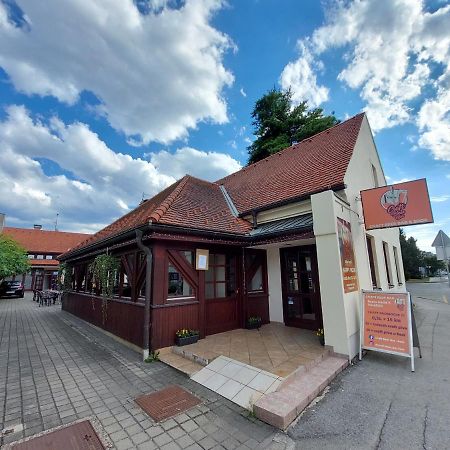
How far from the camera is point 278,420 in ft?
9.46

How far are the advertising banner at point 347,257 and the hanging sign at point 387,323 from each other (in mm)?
419

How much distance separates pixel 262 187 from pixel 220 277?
395 centimetres

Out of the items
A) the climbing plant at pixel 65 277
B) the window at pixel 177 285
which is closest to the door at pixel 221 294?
the window at pixel 177 285

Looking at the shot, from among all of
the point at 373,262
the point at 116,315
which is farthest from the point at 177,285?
the point at 373,262

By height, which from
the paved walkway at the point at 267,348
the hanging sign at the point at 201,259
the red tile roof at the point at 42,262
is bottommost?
the paved walkway at the point at 267,348

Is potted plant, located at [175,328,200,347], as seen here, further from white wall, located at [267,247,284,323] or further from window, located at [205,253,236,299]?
white wall, located at [267,247,284,323]

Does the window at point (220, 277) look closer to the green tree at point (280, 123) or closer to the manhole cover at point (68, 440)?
the manhole cover at point (68, 440)

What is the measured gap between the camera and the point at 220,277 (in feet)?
22.8

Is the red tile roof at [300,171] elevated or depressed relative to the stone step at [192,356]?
elevated

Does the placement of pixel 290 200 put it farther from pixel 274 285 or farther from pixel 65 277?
pixel 65 277

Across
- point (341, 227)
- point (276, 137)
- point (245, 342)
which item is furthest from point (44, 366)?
point (276, 137)

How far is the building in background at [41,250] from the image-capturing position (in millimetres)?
27516

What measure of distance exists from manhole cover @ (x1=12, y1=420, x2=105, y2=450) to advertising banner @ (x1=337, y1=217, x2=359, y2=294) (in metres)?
4.49

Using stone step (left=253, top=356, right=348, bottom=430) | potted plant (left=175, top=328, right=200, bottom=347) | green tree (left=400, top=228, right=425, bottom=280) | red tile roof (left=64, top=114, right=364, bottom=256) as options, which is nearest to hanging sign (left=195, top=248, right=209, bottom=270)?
red tile roof (left=64, top=114, right=364, bottom=256)
